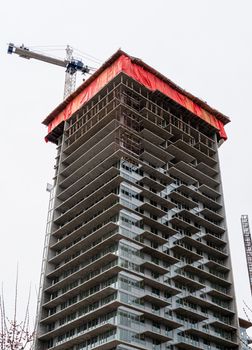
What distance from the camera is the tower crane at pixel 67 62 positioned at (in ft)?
504

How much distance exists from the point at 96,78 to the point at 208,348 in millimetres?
56741

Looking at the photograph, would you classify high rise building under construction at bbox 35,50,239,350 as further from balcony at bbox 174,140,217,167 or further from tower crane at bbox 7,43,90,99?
tower crane at bbox 7,43,90,99

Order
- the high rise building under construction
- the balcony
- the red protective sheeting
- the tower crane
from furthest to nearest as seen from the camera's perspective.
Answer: the tower crane → the balcony → the red protective sheeting → the high rise building under construction

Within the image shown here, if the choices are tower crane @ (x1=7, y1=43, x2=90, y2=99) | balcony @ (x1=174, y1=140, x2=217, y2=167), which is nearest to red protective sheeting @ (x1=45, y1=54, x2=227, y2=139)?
balcony @ (x1=174, y1=140, x2=217, y2=167)

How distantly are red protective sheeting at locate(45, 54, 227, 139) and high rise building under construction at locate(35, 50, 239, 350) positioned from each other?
298mm

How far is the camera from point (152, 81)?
4350 inches

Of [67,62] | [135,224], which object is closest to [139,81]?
[135,224]

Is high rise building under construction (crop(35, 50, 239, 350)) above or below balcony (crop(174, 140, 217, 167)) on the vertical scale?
below

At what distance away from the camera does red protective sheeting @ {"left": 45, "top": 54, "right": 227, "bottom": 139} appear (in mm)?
107125

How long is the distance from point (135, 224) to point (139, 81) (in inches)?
1246

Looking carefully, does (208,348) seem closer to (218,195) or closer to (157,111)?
(218,195)

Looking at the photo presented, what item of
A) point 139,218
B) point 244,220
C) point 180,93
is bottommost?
point 139,218

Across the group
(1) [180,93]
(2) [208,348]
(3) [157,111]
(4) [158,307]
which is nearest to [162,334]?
(4) [158,307]

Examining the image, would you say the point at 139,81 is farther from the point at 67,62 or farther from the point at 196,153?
the point at 67,62
